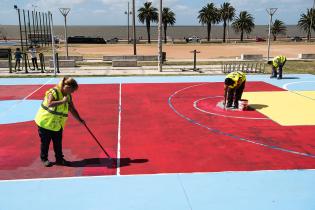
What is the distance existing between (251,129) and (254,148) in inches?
76.1

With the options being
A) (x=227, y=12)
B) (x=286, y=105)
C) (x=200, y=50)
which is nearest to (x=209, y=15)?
(x=227, y=12)

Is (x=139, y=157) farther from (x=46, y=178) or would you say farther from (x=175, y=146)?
(x=46, y=178)

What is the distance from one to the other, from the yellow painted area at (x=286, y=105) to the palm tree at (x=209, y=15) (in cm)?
6906

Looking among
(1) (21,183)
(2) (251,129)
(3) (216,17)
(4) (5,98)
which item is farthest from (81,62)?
(3) (216,17)

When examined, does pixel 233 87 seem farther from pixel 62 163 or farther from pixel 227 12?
pixel 227 12

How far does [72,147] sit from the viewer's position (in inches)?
420

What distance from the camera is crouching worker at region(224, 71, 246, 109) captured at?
13.9 m

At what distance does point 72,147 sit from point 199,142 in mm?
3831

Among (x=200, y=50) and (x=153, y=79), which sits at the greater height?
(x=200, y=50)

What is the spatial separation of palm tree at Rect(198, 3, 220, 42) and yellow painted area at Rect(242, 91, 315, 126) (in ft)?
227

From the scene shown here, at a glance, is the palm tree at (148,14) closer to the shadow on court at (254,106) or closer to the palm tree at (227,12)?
the palm tree at (227,12)

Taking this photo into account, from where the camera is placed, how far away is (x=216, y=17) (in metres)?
85.3

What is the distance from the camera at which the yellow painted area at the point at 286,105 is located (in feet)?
44.2

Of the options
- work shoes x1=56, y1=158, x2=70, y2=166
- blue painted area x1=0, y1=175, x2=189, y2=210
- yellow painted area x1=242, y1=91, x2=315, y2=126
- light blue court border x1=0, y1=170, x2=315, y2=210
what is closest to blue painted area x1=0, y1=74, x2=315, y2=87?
yellow painted area x1=242, y1=91, x2=315, y2=126
